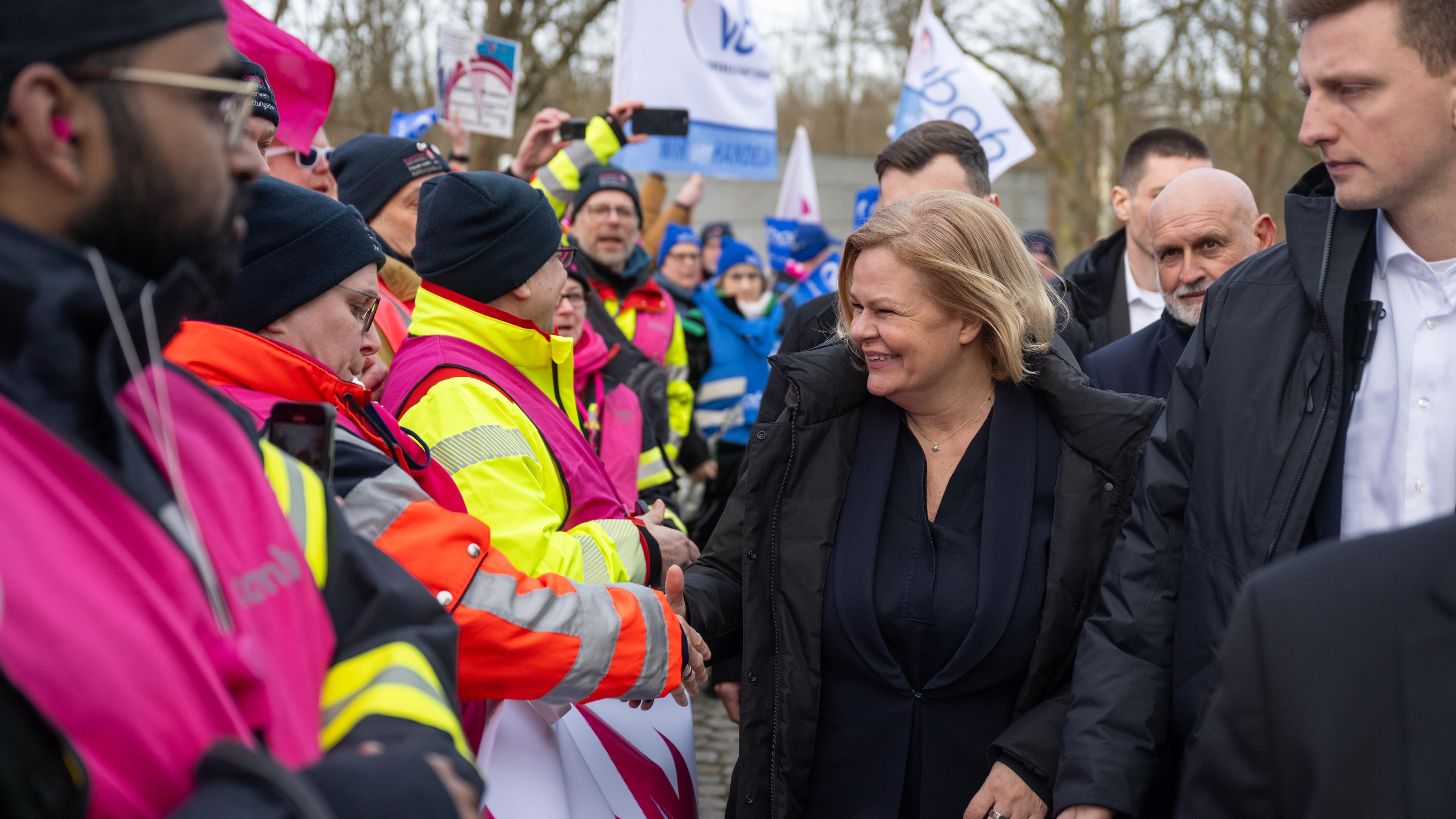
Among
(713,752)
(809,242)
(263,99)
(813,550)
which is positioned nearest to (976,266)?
(813,550)

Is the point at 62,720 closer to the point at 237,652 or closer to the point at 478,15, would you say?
the point at 237,652

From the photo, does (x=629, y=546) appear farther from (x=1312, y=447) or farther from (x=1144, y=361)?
(x=1144, y=361)

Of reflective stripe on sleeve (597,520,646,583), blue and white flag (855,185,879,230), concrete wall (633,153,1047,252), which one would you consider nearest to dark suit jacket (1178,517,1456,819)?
reflective stripe on sleeve (597,520,646,583)

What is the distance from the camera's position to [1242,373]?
86.0 inches

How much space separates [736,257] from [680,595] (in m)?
6.14

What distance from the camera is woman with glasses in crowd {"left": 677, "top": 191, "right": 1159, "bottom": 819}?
2.52 metres

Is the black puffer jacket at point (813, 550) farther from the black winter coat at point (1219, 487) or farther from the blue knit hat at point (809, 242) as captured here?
the blue knit hat at point (809, 242)

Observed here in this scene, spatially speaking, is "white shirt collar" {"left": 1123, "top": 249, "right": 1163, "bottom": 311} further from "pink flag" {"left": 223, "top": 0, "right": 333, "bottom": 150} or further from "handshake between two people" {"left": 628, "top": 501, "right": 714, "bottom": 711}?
"pink flag" {"left": 223, "top": 0, "right": 333, "bottom": 150}

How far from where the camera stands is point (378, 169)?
3.97m

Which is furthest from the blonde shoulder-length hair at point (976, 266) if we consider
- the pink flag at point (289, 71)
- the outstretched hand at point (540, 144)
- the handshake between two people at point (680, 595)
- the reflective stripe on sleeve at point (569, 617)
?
the outstretched hand at point (540, 144)

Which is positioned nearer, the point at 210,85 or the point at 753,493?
the point at 210,85

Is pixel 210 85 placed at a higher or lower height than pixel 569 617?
higher

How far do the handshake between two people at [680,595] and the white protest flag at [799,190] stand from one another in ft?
25.8

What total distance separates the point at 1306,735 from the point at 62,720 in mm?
1255
